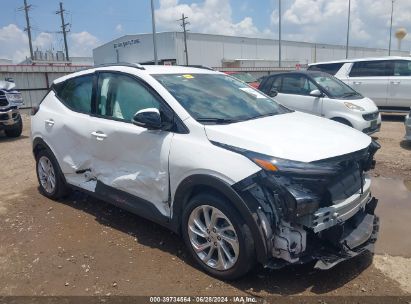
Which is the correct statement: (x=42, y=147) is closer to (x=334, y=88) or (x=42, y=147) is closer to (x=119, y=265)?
(x=119, y=265)

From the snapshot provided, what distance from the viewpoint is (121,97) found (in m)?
4.36

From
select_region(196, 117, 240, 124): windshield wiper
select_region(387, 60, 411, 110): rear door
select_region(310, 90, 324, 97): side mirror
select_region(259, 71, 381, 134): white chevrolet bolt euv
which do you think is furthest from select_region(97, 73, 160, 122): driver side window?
select_region(387, 60, 411, 110): rear door

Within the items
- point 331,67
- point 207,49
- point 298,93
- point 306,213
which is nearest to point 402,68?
point 331,67

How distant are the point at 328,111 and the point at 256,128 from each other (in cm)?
588

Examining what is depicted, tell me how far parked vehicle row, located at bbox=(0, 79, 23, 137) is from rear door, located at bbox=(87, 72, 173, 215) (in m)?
7.02

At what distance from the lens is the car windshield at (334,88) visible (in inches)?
357

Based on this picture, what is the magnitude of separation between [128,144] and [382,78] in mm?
10551

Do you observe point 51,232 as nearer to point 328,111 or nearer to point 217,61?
point 328,111

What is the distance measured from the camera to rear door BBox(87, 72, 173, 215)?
376 cm

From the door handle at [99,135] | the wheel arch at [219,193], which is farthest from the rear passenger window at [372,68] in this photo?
the wheel arch at [219,193]

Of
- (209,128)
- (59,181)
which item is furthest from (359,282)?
(59,181)

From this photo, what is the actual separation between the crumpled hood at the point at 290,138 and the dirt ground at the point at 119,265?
1086 mm

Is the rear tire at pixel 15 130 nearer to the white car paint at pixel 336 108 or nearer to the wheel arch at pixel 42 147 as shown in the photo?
the wheel arch at pixel 42 147

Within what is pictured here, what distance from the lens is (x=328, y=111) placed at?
888 cm
